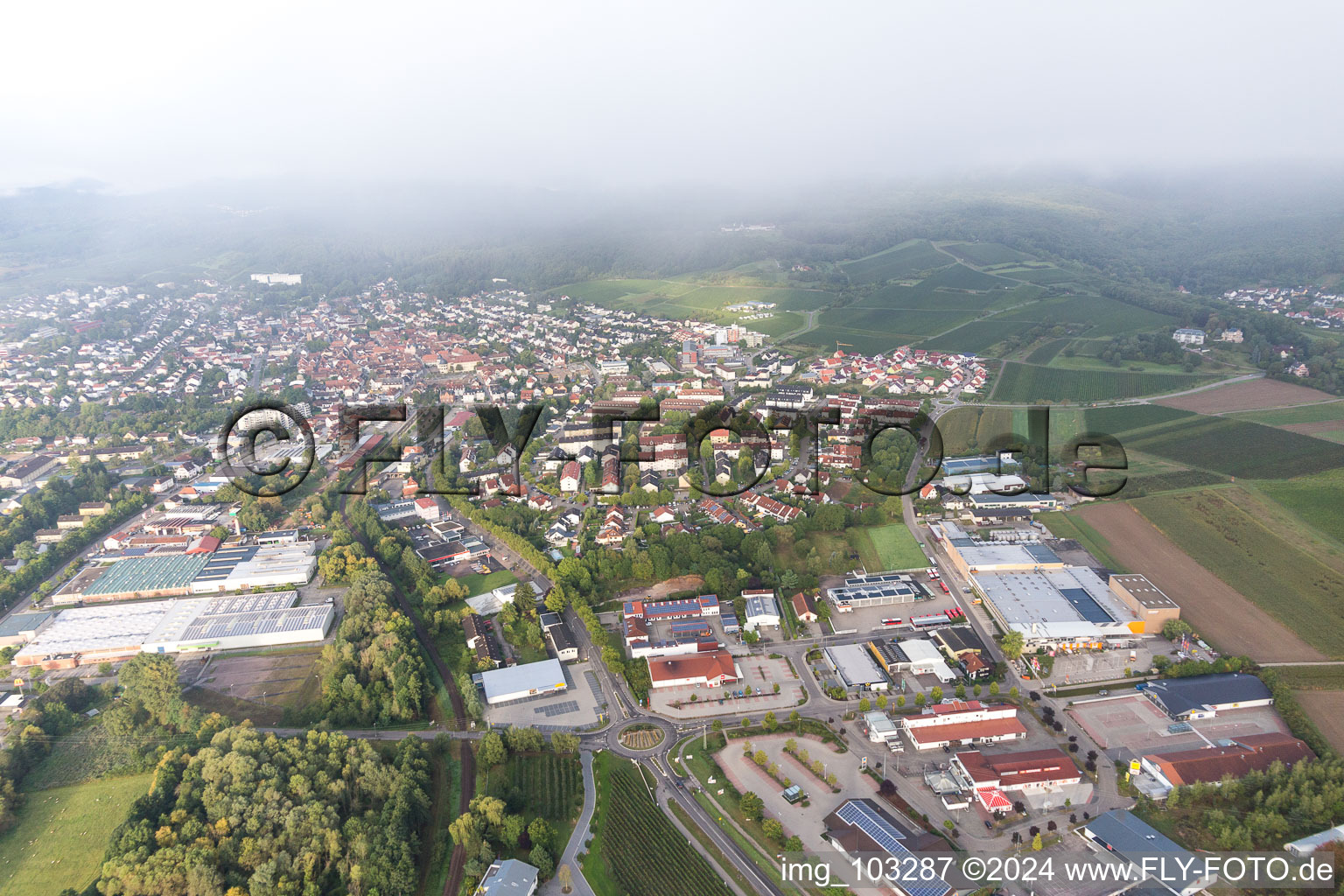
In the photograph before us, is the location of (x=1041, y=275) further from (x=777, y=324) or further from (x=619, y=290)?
(x=619, y=290)

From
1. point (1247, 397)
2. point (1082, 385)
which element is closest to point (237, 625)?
point (1082, 385)

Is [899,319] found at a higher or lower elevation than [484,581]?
higher

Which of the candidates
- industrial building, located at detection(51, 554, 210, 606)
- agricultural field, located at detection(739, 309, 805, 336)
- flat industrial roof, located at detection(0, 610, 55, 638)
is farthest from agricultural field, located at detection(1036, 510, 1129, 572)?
flat industrial roof, located at detection(0, 610, 55, 638)

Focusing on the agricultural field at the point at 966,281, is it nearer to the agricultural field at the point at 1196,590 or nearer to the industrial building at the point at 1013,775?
the agricultural field at the point at 1196,590

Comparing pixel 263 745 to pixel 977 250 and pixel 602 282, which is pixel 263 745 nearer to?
pixel 602 282

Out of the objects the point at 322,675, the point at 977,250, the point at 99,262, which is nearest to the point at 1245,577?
the point at 322,675

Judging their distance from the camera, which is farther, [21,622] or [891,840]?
[21,622]

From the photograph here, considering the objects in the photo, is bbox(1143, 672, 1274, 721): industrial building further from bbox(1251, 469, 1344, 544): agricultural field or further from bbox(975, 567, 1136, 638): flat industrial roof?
bbox(1251, 469, 1344, 544): agricultural field
